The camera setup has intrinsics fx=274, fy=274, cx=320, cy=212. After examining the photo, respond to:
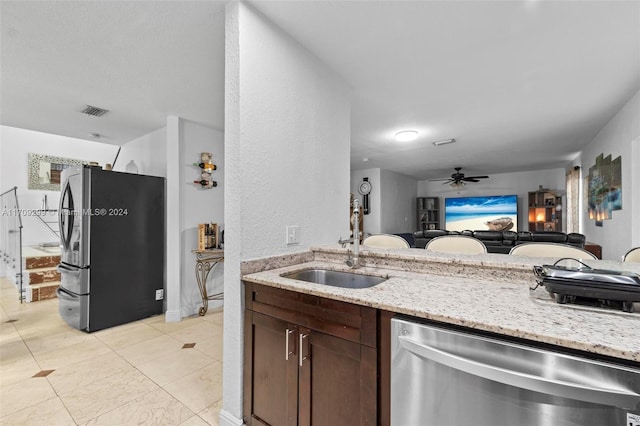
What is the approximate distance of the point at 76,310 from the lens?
2.84 meters

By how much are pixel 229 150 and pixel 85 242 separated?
7.89 feet

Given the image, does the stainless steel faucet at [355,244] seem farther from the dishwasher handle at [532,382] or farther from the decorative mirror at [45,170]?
the decorative mirror at [45,170]

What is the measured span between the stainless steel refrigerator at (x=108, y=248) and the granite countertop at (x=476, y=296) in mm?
2398

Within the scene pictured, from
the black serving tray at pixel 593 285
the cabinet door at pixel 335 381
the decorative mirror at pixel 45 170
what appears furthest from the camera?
the decorative mirror at pixel 45 170

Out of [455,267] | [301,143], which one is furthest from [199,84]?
[455,267]

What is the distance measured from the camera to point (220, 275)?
3.70 meters

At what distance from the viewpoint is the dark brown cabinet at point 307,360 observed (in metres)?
1.09

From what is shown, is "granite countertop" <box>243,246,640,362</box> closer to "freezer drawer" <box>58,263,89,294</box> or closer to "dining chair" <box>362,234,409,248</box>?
"dining chair" <box>362,234,409,248</box>

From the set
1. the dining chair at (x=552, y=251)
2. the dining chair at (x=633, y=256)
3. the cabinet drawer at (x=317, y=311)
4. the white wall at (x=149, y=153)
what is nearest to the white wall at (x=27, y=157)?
the white wall at (x=149, y=153)

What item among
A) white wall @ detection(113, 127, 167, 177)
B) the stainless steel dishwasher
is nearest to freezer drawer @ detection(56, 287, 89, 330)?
white wall @ detection(113, 127, 167, 177)

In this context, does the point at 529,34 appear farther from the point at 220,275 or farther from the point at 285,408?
the point at 220,275

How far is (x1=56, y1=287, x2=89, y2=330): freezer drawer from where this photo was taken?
9.25 feet

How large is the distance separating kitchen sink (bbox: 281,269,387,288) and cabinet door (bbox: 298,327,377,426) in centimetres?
48

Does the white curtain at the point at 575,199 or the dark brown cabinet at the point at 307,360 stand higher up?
the white curtain at the point at 575,199
